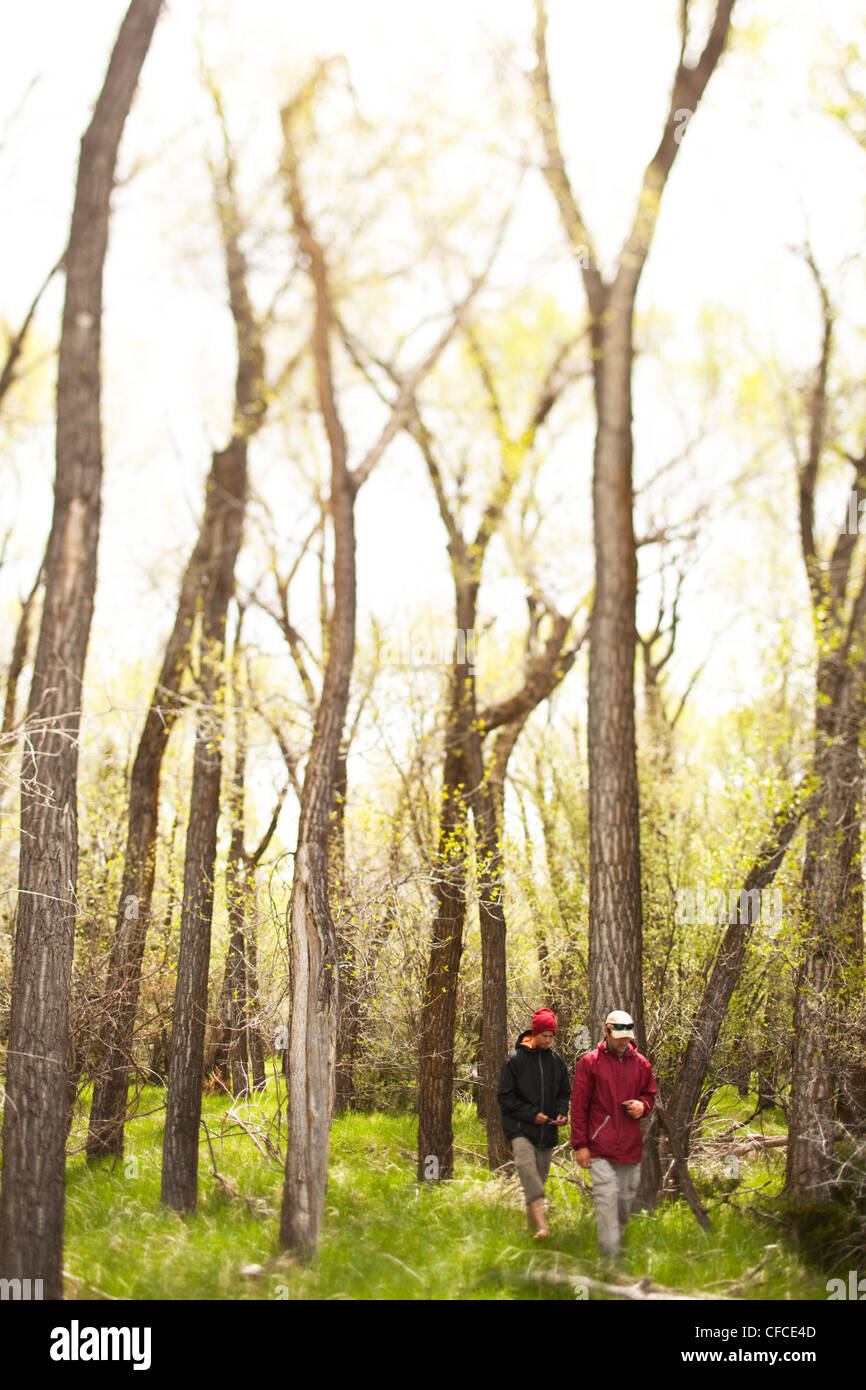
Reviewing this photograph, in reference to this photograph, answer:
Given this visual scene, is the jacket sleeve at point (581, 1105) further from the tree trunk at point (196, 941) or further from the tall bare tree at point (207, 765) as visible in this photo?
the tree trunk at point (196, 941)

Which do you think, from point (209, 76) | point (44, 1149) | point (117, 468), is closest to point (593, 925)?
point (44, 1149)

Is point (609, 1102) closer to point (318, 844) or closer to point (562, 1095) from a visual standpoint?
point (562, 1095)

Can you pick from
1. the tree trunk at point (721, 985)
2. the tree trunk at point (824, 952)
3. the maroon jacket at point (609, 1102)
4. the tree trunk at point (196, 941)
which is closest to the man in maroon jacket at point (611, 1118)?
the maroon jacket at point (609, 1102)

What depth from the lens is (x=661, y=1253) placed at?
7078 millimetres

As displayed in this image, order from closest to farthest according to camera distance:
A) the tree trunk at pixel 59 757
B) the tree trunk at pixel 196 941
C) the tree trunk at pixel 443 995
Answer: the tree trunk at pixel 59 757, the tree trunk at pixel 196 941, the tree trunk at pixel 443 995

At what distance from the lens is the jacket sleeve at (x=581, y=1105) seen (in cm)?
680

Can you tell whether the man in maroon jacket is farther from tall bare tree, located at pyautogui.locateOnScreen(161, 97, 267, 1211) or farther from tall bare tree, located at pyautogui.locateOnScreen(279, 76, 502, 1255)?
tall bare tree, located at pyautogui.locateOnScreen(161, 97, 267, 1211)

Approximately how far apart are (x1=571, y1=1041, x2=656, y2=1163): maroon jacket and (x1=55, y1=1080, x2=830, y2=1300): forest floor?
0.73 meters

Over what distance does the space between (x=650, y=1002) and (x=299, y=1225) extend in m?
4.22

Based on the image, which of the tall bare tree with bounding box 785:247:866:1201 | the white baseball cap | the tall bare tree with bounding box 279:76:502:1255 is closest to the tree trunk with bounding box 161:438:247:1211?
the tall bare tree with bounding box 279:76:502:1255

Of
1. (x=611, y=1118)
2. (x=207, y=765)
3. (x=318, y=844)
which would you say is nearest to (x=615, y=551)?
(x=318, y=844)

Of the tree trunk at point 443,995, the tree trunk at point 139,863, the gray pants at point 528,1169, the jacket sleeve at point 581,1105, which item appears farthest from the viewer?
the tree trunk at point 443,995

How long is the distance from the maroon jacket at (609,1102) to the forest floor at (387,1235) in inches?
28.7
